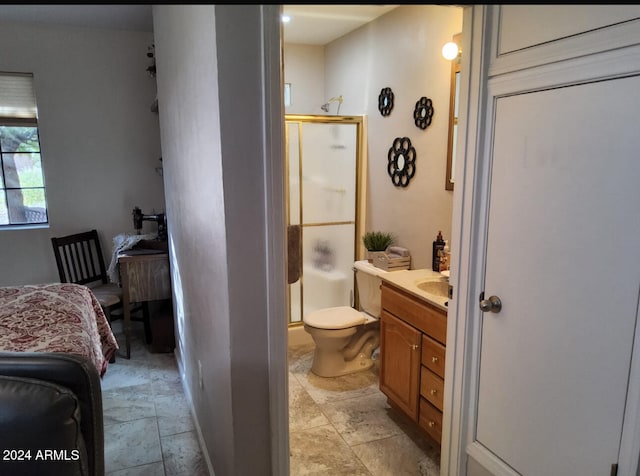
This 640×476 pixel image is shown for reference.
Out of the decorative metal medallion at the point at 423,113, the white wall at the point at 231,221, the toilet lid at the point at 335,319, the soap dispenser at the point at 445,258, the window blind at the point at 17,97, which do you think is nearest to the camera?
the white wall at the point at 231,221

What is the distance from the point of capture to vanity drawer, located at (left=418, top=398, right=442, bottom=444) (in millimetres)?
2195

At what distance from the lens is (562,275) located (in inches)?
57.8

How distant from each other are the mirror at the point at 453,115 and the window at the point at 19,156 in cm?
331

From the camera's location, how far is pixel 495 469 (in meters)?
1.78

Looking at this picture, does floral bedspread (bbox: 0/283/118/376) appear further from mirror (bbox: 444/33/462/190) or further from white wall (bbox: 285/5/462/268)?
mirror (bbox: 444/33/462/190)

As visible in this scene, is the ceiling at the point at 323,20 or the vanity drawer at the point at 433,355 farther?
the ceiling at the point at 323,20

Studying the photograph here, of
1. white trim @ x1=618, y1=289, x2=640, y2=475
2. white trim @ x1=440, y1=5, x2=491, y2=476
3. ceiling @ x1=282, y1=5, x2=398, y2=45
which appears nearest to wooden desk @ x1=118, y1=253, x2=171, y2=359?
ceiling @ x1=282, y1=5, x2=398, y2=45

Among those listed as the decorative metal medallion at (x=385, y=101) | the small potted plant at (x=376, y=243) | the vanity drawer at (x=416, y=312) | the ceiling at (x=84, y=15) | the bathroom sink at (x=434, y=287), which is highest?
the ceiling at (x=84, y=15)

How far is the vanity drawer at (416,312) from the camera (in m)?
2.15

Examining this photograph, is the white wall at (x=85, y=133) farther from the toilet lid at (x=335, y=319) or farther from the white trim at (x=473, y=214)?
the white trim at (x=473, y=214)

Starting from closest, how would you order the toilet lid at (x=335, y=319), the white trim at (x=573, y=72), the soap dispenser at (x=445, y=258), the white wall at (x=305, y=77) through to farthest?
1. the white trim at (x=573, y=72)
2. the soap dispenser at (x=445, y=258)
3. the toilet lid at (x=335, y=319)
4. the white wall at (x=305, y=77)

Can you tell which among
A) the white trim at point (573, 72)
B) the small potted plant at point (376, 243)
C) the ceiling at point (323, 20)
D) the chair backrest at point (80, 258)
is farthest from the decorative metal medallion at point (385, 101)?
the chair backrest at point (80, 258)

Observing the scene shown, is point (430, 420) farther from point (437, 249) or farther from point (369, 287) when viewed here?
point (369, 287)

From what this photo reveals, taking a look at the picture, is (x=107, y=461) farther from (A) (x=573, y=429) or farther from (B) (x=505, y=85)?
(B) (x=505, y=85)
